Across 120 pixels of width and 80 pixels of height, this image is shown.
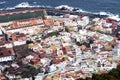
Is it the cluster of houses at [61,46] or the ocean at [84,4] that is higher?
the ocean at [84,4]

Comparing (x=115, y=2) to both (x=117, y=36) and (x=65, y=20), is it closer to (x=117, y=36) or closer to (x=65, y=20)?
(x=65, y=20)

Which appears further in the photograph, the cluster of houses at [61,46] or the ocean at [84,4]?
the ocean at [84,4]

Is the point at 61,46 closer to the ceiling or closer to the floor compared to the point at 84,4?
closer to the floor

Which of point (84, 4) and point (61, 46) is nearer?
point (61, 46)

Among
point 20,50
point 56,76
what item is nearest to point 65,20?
point 20,50
